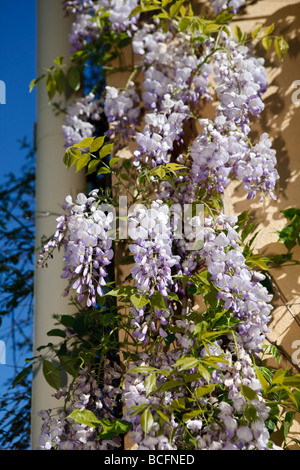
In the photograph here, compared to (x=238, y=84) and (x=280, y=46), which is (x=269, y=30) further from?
(x=238, y=84)

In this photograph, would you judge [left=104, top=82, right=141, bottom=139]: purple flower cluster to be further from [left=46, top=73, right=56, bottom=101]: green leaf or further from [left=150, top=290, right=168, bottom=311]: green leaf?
[left=150, top=290, right=168, bottom=311]: green leaf

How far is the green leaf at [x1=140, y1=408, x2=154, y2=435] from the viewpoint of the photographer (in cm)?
112

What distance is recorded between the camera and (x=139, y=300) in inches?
49.9

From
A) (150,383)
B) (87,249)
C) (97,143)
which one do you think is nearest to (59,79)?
(97,143)

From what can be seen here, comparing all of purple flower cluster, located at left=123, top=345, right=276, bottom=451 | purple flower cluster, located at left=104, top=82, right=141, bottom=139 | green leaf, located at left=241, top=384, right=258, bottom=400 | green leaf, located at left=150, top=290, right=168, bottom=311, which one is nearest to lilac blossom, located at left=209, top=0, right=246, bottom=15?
purple flower cluster, located at left=104, top=82, right=141, bottom=139

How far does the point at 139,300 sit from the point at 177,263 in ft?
0.56

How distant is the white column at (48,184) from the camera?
1811 mm

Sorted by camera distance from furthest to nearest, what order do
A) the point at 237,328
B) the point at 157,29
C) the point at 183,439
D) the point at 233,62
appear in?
1. the point at 157,29
2. the point at 233,62
3. the point at 237,328
4. the point at 183,439

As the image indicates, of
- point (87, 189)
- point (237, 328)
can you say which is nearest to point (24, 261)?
point (87, 189)

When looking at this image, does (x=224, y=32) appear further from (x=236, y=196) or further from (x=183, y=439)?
(x=183, y=439)

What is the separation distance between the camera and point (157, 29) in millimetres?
1961

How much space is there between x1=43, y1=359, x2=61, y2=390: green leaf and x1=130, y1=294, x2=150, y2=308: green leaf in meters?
0.31

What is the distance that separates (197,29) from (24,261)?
3.87ft

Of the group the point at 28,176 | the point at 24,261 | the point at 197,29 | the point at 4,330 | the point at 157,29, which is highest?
the point at 157,29
